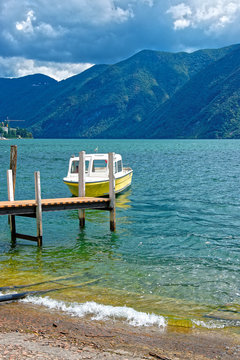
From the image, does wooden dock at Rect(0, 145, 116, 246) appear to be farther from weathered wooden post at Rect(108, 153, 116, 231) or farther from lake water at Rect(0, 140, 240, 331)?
lake water at Rect(0, 140, 240, 331)

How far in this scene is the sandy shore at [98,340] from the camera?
7.34 meters

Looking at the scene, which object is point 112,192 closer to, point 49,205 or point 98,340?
point 49,205

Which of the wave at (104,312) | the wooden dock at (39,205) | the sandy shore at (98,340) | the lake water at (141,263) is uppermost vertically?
the wooden dock at (39,205)

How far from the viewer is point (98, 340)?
7938 mm

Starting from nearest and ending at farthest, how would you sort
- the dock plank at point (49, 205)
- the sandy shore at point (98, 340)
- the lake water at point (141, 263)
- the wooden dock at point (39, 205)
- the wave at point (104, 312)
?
the sandy shore at point (98, 340) < the wave at point (104, 312) < the lake water at point (141, 263) < the dock plank at point (49, 205) < the wooden dock at point (39, 205)

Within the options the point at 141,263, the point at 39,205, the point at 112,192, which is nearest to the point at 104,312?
the point at 141,263

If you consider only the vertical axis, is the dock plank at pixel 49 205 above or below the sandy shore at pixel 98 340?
above

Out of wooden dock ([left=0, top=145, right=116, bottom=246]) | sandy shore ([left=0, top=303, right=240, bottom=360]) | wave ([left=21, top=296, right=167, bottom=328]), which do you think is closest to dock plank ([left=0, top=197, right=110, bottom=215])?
wooden dock ([left=0, top=145, right=116, bottom=246])

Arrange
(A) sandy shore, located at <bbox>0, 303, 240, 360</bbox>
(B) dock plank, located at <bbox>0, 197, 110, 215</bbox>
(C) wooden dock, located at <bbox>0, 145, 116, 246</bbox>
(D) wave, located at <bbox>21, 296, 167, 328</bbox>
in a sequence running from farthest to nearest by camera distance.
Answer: (C) wooden dock, located at <bbox>0, 145, 116, 246</bbox> → (B) dock plank, located at <bbox>0, 197, 110, 215</bbox> → (D) wave, located at <bbox>21, 296, 167, 328</bbox> → (A) sandy shore, located at <bbox>0, 303, 240, 360</bbox>

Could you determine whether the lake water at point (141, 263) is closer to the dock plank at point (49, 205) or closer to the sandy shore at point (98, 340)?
the sandy shore at point (98, 340)

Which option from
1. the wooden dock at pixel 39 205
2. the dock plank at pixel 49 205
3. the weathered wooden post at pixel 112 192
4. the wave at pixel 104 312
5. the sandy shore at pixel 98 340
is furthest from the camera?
the weathered wooden post at pixel 112 192

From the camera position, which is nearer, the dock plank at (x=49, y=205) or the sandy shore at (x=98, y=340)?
the sandy shore at (x=98, y=340)

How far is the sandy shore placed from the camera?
7.34 m

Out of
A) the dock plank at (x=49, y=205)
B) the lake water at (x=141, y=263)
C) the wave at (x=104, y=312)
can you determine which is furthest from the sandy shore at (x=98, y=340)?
the dock plank at (x=49, y=205)
